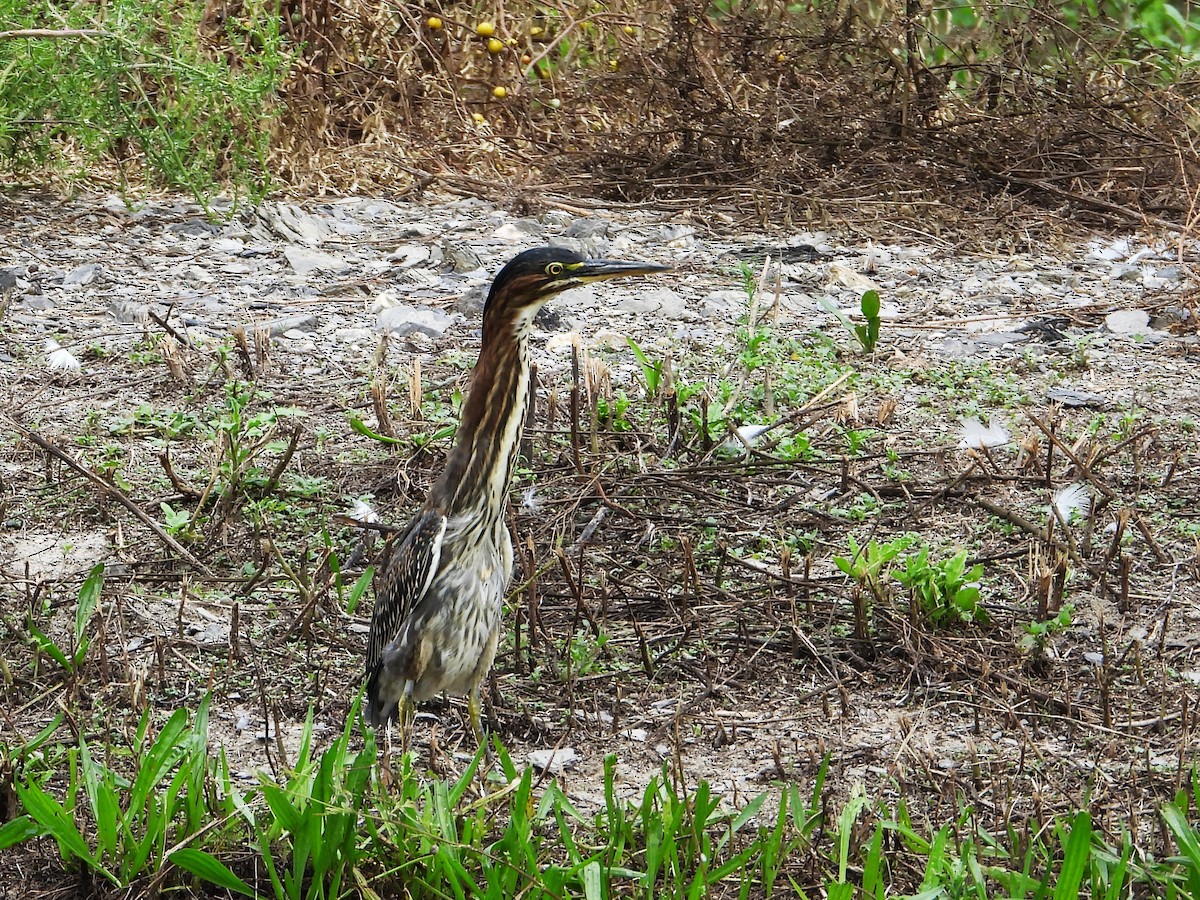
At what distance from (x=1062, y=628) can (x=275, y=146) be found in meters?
6.00

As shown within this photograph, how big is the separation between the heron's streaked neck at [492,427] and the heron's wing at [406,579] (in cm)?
8

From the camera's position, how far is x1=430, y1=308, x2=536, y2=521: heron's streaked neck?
3779 millimetres

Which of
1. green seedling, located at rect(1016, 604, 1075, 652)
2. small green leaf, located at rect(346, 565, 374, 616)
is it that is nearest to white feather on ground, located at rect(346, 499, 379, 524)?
small green leaf, located at rect(346, 565, 374, 616)

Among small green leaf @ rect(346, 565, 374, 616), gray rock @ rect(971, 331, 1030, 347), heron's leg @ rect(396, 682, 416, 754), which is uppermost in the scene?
gray rock @ rect(971, 331, 1030, 347)

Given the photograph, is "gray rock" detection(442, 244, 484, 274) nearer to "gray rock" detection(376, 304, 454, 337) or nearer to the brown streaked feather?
"gray rock" detection(376, 304, 454, 337)

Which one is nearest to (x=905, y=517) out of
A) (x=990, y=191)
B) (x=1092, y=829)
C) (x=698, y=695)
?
(x=698, y=695)

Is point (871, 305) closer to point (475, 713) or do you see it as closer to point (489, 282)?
point (489, 282)

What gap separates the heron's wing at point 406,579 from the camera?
3.75m

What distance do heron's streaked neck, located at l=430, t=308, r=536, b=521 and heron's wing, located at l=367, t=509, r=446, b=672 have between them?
0.08 meters

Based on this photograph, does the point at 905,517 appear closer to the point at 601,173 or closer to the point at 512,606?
the point at 512,606

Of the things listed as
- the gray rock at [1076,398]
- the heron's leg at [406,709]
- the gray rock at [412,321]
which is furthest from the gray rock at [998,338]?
the heron's leg at [406,709]

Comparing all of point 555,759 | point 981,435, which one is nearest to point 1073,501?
point 981,435

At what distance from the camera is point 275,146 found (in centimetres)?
876

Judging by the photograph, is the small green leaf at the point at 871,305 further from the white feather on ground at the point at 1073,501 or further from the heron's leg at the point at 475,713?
the heron's leg at the point at 475,713
